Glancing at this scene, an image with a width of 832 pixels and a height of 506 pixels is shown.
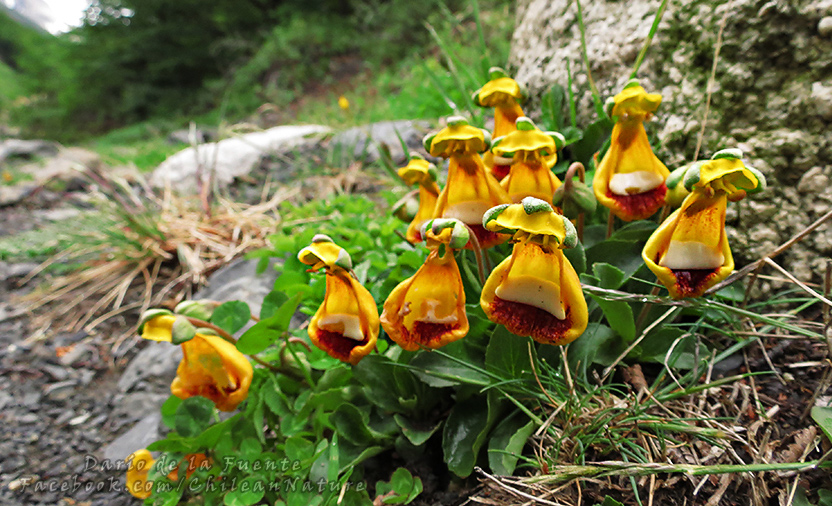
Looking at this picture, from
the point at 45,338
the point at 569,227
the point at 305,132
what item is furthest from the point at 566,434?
the point at 305,132

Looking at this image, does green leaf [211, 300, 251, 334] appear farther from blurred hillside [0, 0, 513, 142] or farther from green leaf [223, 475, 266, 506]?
blurred hillside [0, 0, 513, 142]

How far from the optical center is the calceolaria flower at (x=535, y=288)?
0.91 metres

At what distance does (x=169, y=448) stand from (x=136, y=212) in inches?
90.6

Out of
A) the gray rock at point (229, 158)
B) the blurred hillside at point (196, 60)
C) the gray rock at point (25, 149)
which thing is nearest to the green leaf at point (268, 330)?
the gray rock at point (229, 158)

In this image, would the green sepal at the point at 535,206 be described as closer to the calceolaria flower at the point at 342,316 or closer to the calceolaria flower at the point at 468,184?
the calceolaria flower at the point at 468,184

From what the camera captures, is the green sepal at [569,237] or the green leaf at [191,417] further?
the green leaf at [191,417]

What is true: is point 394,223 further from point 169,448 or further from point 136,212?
point 136,212

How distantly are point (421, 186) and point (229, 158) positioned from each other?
316 cm

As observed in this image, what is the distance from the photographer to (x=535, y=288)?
937mm

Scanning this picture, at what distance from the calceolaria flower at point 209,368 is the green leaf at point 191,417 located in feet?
0.09

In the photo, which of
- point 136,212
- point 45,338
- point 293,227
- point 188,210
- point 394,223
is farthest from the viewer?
point 188,210

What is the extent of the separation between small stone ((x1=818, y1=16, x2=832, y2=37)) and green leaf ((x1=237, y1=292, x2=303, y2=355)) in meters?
1.60

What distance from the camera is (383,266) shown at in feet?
5.55

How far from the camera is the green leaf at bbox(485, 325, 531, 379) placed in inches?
46.1
